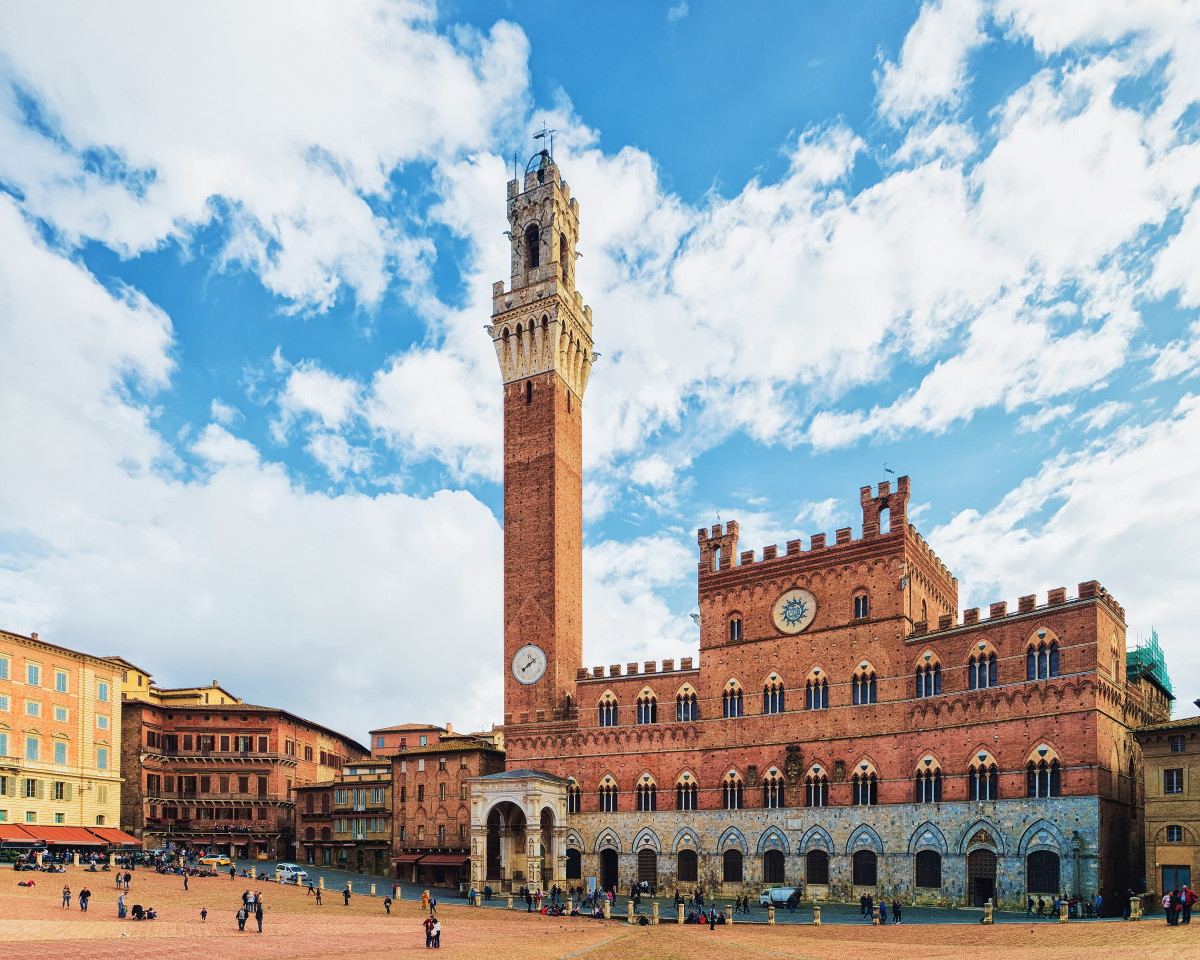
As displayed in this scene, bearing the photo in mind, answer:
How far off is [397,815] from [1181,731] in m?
51.5

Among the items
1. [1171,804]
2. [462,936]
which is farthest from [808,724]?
[462,936]

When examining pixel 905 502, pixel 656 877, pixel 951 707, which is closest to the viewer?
pixel 951 707

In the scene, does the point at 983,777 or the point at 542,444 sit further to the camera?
the point at 542,444

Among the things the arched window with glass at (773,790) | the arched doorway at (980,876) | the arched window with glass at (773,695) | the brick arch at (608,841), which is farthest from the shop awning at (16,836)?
the arched doorway at (980,876)

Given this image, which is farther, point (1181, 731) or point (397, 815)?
point (397, 815)

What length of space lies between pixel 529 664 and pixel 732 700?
15854 millimetres

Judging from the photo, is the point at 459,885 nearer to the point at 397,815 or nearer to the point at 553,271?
the point at 397,815

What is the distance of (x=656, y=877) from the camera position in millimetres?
62000

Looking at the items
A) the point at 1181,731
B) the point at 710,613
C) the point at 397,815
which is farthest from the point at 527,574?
the point at 1181,731

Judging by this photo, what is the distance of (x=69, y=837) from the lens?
60.8 metres

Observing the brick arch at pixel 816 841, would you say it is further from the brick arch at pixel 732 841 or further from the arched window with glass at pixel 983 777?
the arched window with glass at pixel 983 777

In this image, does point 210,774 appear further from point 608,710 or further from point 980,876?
point 980,876

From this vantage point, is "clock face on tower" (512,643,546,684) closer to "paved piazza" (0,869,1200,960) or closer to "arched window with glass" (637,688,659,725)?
"arched window with glass" (637,688,659,725)

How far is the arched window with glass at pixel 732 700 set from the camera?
61688mm
